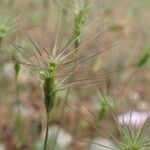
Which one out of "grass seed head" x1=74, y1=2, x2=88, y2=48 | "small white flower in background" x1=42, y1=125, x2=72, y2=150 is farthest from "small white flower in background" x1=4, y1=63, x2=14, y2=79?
"grass seed head" x1=74, y1=2, x2=88, y2=48

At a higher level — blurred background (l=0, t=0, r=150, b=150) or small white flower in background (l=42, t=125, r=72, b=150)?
blurred background (l=0, t=0, r=150, b=150)

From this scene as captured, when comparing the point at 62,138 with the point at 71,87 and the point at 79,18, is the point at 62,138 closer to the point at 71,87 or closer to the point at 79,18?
the point at 71,87

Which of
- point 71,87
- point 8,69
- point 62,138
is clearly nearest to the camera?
point 71,87

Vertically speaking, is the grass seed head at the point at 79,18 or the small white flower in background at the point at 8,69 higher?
the small white flower in background at the point at 8,69

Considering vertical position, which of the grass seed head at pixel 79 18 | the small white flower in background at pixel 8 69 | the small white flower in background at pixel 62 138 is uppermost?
the small white flower in background at pixel 8 69

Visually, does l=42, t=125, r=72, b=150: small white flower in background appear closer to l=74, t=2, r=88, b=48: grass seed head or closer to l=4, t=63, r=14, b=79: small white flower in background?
l=4, t=63, r=14, b=79: small white flower in background

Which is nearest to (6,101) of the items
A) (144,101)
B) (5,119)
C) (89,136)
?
(5,119)

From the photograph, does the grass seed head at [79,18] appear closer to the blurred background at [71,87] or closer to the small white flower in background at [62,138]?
the blurred background at [71,87]

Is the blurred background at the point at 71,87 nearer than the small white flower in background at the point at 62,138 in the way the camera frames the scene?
Yes

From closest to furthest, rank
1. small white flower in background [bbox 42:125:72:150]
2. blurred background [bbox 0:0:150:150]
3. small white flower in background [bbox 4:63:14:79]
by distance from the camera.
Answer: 1. blurred background [bbox 0:0:150:150]
2. small white flower in background [bbox 42:125:72:150]
3. small white flower in background [bbox 4:63:14:79]

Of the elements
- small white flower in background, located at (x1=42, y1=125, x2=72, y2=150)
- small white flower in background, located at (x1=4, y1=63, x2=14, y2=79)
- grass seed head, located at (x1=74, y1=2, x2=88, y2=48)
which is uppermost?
small white flower in background, located at (x1=4, y1=63, x2=14, y2=79)

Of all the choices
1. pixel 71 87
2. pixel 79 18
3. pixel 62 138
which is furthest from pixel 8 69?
pixel 79 18

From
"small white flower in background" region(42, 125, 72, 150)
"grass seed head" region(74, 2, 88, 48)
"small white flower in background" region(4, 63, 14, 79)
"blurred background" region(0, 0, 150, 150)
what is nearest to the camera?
"grass seed head" region(74, 2, 88, 48)

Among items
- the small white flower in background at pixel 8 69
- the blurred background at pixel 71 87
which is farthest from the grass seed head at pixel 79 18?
the small white flower in background at pixel 8 69
